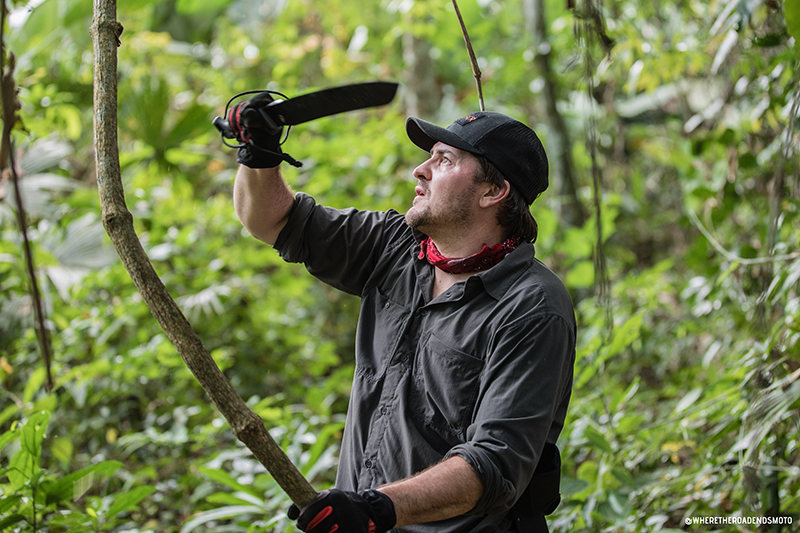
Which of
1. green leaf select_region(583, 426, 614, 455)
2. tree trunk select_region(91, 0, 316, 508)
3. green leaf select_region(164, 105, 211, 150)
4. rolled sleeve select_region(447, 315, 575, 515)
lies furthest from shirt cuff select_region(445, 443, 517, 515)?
green leaf select_region(164, 105, 211, 150)

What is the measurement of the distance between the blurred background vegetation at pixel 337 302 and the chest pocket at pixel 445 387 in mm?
352

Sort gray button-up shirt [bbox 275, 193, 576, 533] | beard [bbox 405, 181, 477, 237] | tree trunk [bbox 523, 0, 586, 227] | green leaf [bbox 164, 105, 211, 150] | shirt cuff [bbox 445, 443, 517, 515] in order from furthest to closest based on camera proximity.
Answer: tree trunk [bbox 523, 0, 586, 227]
green leaf [bbox 164, 105, 211, 150]
beard [bbox 405, 181, 477, 237]
gray button-up shirt [bbox 275, 193, 576, 533]
shirt cuff [bbox 445, 443, 517, 515]

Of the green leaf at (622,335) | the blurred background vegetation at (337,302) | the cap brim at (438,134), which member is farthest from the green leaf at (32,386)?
the green leaf at (622,335)

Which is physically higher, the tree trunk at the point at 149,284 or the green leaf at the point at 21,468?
the tree trunk at the point at 149,284

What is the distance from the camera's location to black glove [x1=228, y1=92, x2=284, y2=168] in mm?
1391

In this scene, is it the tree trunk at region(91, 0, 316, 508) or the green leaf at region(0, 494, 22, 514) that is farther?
the green leaf at region(0, 494, 22, 514)

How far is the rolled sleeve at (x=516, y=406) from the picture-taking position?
→ 3.94 ft

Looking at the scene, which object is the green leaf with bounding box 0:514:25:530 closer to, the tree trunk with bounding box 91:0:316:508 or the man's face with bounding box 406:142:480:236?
the tree trunk with bounding box 91:0:316:508

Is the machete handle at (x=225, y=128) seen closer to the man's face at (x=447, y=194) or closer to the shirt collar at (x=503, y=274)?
the man's face at (x=447, y=194)

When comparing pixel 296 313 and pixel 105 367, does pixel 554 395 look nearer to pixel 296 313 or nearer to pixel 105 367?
pixel 105 367

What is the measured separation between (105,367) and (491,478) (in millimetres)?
2373

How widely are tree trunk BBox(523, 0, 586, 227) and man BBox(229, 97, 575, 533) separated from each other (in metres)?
3.07

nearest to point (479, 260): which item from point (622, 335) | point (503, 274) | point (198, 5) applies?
point (503, 274)

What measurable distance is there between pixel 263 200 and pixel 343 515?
0.89 metres
